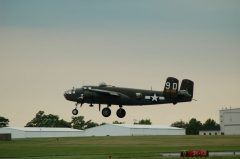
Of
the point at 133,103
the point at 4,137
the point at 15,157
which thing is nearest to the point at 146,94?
the point at 133,103

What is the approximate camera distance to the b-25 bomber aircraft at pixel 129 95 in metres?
64.8

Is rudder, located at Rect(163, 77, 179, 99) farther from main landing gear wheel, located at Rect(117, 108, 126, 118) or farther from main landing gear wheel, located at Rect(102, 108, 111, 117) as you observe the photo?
main landing gear wheel, located at Rect(102, 108, 111, 117)

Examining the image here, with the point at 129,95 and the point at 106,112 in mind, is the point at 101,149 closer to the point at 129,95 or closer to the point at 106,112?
the point at 106,112

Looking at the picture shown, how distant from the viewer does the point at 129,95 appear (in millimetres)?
66812

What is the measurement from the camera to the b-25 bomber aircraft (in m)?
64.8

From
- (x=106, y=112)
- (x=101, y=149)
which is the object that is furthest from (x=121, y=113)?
(x=101, y=149)

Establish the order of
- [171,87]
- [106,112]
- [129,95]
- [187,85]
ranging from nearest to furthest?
[171,87], [106,112], [129,95], [187,85]

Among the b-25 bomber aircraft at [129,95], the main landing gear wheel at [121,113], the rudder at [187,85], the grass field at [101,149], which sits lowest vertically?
the grass field at [101,149]

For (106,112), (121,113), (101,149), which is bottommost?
(101,149)

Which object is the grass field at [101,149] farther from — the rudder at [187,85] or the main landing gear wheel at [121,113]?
the rudder at [187,85]

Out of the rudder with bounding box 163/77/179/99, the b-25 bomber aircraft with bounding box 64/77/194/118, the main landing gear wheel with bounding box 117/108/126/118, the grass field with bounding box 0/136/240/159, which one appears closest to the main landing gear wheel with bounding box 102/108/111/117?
the b-25 bomber aircraft with bounding box 64/77/194/118

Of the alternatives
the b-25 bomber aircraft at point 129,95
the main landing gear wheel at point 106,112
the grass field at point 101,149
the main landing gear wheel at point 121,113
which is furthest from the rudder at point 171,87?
the grass field at point 101,149

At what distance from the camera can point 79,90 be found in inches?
2734

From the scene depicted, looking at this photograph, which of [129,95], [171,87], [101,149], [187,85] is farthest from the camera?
[101,149]
